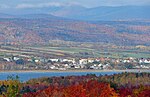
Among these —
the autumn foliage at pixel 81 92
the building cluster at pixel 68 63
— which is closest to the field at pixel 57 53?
the building cluster at pixel 68 63

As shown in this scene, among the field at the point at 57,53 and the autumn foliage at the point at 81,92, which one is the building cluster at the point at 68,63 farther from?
the autumn foliage at the point at 81,92

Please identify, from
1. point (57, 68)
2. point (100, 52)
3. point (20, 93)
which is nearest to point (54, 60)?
point (57, 68)

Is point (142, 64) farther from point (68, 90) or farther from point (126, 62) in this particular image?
point (68, 90)

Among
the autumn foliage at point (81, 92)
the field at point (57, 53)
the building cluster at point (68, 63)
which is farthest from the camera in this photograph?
the field at point (57, 53)

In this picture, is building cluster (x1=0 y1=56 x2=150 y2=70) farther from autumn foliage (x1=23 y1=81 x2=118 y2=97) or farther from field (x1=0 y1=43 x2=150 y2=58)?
autumn foliage (x1=23 y1=81 x2=118 y2=97)

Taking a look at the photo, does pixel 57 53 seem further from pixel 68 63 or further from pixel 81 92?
pixel 81 92

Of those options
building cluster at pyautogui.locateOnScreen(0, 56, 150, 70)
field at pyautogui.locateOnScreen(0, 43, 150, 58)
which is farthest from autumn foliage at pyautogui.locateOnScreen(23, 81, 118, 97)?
field at pyautogui.locateOnScreen(0, 43, 150, 58)

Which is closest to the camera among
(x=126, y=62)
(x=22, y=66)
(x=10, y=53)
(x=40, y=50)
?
(x=22, y=66)

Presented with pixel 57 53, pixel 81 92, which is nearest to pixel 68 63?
pixel 57 53
